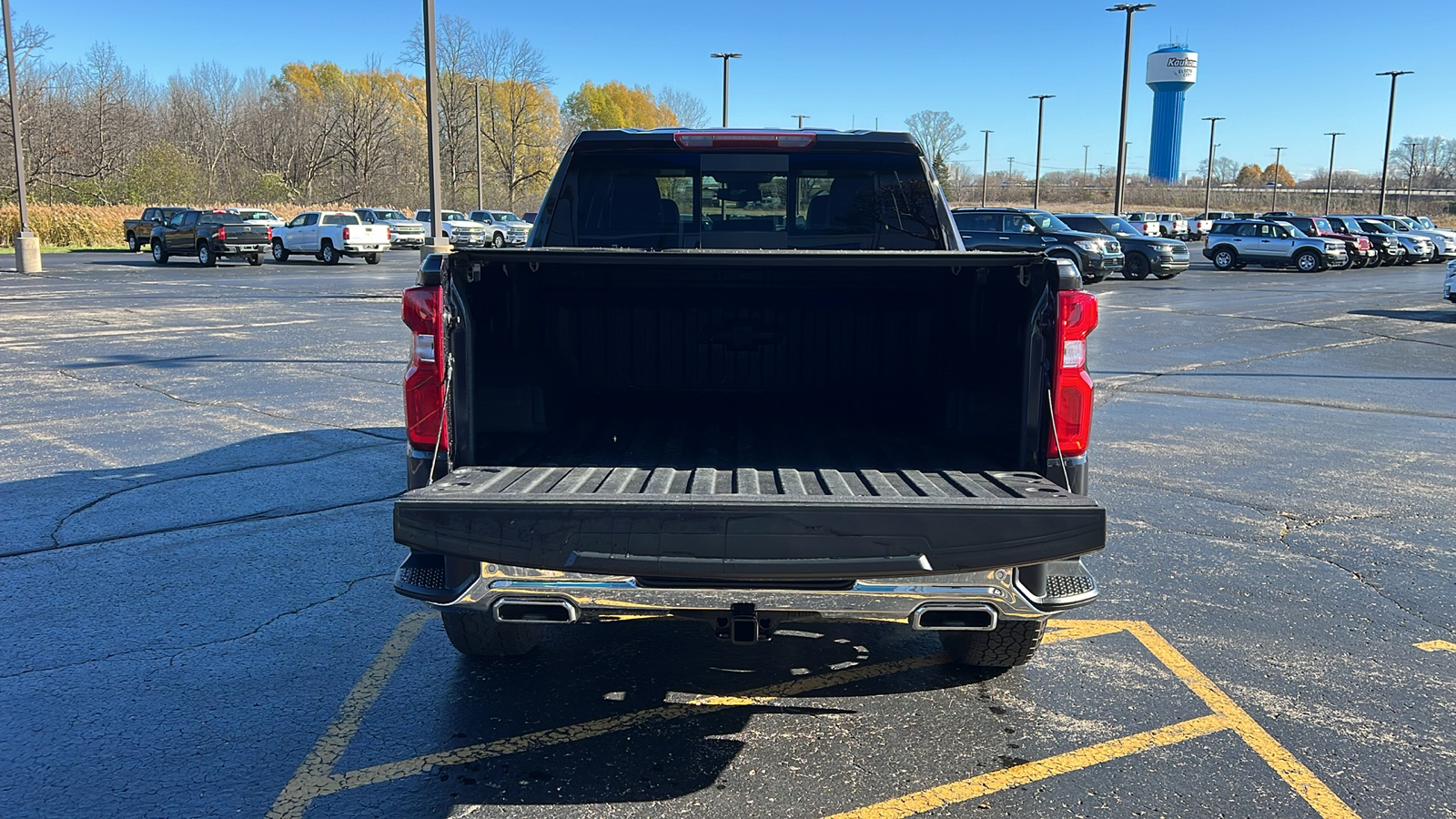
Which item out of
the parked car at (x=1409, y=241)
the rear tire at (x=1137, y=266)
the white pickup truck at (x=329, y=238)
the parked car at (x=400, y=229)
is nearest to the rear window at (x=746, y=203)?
the rear tire at (x=1137, y=266)

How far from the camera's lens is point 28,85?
57312mm

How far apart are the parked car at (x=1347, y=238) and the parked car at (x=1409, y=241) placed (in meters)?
1.61

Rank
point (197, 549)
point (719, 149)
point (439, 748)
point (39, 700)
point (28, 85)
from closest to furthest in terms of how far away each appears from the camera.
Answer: point (439, 748), point (39, 700), point (719, 149), point (197, 549), point (28, 85)

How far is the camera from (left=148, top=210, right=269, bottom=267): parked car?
33.6 meters

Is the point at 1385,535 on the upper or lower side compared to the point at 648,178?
lower

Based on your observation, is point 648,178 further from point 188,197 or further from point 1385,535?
point 188,197

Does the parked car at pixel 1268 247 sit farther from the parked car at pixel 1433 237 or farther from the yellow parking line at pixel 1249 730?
the yellow parking line at pixel 1249 730

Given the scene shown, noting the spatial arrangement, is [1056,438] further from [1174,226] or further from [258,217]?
[1174,226]

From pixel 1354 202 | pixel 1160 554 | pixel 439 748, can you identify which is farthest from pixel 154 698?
pixel 1354 202

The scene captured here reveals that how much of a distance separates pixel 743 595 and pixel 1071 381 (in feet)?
4.22

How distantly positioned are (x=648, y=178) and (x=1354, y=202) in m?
126

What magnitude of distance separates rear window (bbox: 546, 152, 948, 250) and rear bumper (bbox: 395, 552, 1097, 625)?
2.55 metres

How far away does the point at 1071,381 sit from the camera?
11.3 feet

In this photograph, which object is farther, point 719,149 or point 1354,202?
point 1354,202
